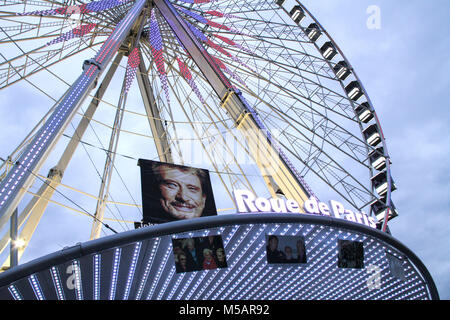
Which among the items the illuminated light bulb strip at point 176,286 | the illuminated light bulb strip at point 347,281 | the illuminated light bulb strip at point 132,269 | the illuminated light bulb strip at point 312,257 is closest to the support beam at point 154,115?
the illuminated light bulb strip at point 176,286

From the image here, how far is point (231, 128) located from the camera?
15656mm

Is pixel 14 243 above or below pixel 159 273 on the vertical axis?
below

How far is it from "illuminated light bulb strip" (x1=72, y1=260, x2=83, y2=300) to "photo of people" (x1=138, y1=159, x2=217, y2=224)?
178cm

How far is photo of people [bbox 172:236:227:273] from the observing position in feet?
30.7

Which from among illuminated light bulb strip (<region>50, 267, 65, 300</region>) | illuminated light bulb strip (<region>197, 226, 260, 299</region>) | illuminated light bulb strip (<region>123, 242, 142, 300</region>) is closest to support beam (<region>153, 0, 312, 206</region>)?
illuminated light bulb strip (<region>197, 226, 260, 299</region>)

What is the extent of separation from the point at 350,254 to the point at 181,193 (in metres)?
4.69

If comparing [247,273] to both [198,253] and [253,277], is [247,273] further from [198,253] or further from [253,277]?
[198,253]

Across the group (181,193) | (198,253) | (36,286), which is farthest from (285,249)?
(36,286)

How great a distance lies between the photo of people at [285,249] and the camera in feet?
33.2

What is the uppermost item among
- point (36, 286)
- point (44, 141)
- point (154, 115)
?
point (154, 115)

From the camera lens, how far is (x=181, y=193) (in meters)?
10.8
